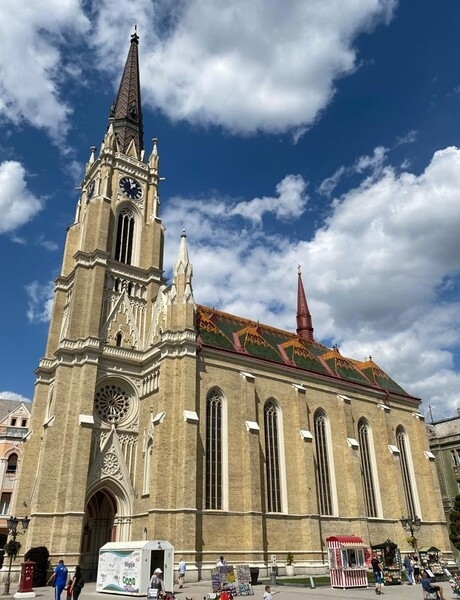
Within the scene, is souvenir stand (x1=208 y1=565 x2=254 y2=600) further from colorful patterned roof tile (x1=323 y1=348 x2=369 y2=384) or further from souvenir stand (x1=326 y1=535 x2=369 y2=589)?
colorful patterned roof tile (x1=323 y1=348 x2=369 y2=384)

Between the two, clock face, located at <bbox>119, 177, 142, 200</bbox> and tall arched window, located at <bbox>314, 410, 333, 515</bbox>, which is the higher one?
clock face, located at <bbox>119, 177, 142, 200</bbox>

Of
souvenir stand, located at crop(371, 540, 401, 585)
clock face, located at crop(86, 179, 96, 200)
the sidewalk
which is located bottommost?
the sidewalk

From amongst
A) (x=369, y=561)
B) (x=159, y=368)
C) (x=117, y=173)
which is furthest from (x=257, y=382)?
(x=117, y=173)

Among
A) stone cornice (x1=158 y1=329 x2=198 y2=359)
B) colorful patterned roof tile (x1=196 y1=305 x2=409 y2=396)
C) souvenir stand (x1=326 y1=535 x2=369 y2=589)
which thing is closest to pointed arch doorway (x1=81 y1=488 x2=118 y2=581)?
stone cornice (x1=158 y1=329 x2=198 y2=359)

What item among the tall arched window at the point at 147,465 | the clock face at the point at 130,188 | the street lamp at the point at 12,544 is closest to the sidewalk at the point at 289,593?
the street lamp at the point at 12,544

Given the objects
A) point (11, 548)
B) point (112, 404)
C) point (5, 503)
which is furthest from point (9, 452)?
point (11, 548)

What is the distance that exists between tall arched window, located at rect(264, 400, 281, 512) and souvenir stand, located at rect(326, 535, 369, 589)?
890cm

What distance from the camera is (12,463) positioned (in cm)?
5181

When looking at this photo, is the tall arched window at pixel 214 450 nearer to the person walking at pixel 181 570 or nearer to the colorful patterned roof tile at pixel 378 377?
the person walking at pixel 181 570

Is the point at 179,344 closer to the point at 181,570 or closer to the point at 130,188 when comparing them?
the point at 181,570

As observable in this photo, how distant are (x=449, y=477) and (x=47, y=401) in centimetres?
4374

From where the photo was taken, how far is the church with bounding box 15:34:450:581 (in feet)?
103

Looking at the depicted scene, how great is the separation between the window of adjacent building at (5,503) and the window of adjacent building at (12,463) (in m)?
2.34

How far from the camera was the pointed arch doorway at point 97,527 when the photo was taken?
33594mm
